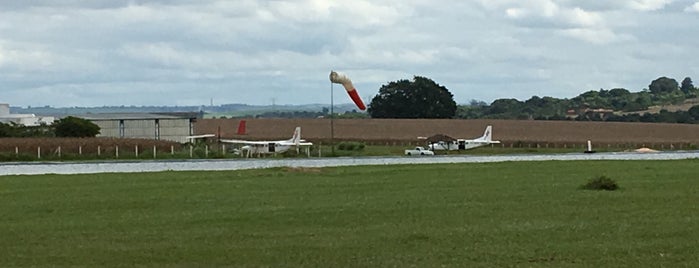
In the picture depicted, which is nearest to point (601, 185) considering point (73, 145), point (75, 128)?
point (73, 145)

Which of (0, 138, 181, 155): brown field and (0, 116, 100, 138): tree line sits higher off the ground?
(0, 116, 100, 138): tree line

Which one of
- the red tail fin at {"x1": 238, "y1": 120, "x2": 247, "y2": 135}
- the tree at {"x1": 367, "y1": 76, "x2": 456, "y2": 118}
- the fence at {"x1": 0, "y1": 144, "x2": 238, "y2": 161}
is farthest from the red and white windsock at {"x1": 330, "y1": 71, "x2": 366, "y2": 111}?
the tree at {"x1": 367, "y1": 76, "x2": 456, "y2": 118}

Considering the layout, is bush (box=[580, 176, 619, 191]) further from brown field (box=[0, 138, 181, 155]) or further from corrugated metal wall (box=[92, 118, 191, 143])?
corrugated metal wall (box=[92, 118, 191, 143])

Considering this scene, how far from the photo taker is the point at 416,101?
452 ft

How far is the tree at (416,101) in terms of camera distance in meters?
137

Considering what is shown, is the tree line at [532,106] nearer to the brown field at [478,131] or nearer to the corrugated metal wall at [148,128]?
the brown field at [478,131]

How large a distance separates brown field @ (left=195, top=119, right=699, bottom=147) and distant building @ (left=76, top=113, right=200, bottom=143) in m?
8.25

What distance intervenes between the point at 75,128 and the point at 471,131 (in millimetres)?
42861

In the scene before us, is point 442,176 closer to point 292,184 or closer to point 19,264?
point 292,184

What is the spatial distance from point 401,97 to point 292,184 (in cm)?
10526

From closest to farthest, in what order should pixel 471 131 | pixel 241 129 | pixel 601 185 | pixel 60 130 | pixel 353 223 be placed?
pixel 353 223
pixel 601 185
pixel 60 130
pixel 241 129
pixel 471 131

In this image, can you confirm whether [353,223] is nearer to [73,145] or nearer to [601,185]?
[601,185]

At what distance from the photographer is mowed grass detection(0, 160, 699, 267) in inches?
679

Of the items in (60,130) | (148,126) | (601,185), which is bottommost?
(601,185)
